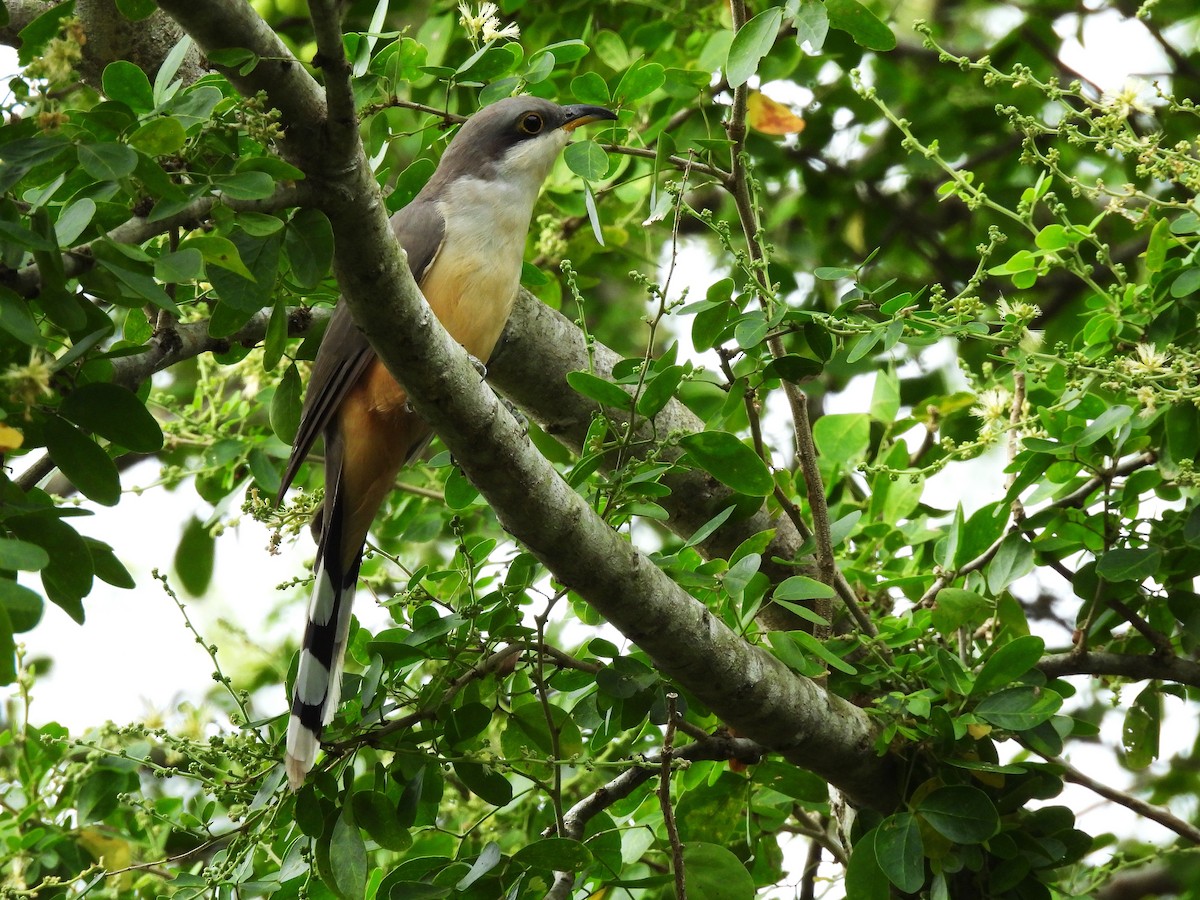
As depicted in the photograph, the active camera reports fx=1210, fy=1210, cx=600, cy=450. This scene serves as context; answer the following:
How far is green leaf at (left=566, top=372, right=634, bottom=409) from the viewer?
8.70 feet

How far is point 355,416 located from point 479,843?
134 cm

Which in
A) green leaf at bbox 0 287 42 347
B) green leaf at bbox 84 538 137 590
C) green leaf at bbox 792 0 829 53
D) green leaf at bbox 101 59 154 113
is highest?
green leaf at bbox 101 59 154 113

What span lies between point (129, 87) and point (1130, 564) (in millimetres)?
2493

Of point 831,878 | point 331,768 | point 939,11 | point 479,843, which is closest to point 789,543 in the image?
point 831,878

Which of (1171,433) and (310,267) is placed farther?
(1171,433)

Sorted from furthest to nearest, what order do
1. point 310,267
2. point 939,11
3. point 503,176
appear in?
point 939,11, point 503,176, point 310,267

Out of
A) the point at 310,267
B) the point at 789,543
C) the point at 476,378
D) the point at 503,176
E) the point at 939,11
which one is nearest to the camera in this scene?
the point at 310,267

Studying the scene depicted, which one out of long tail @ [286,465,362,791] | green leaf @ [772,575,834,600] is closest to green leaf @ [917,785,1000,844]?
green leaf @ [772,575,834,600]

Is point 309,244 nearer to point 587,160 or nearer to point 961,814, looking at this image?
point 587,160

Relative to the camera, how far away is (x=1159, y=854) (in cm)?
338

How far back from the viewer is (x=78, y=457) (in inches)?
87.4

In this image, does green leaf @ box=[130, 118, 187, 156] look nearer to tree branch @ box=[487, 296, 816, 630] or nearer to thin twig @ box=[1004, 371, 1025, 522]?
tree branch @ box=[487, 296, 816, 630]

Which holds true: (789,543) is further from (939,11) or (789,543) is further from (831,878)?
(939,11)

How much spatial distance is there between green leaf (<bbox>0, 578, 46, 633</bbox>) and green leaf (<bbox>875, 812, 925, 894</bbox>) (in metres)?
1.98
